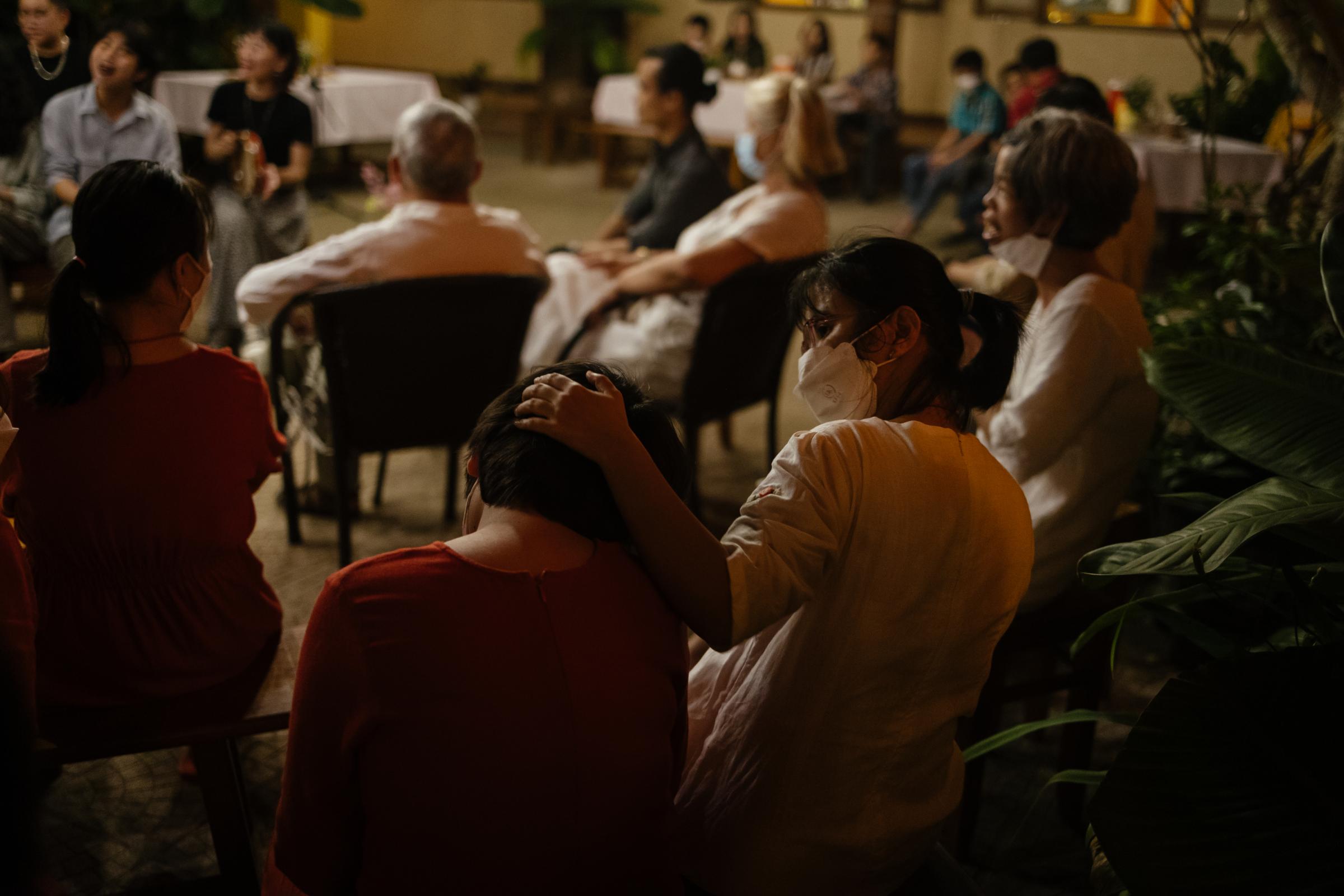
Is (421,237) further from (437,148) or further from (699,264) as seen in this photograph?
(699,264)

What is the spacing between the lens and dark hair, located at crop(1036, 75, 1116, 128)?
2561 millimetres

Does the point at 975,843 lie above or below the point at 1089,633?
below

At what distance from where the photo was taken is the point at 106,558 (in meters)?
1.55

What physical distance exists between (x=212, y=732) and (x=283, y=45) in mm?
3417

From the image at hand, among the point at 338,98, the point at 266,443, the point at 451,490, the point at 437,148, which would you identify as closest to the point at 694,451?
the point at 451,490

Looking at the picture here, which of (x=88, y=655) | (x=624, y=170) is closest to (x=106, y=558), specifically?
(x=88, y=655)

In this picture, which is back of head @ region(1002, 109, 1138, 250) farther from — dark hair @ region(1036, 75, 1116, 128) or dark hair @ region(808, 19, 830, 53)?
dark hair @ region(808, 19, 830, 53)

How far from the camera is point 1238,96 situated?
397 centimetres

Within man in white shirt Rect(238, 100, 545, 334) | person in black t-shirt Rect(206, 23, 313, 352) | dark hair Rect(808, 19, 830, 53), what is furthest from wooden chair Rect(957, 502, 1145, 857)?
dark hair Rect(808, 19, 830, 53)

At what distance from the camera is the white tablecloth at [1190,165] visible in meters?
5.77

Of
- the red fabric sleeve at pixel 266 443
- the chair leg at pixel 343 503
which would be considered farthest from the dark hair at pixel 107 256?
the chair leg at pixel 343 503

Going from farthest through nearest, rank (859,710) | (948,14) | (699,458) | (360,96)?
(948,14) → (360,96) → (699,458) → (859,710)

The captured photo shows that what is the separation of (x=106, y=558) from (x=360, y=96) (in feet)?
19.8

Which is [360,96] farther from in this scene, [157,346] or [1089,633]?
[1089,633]
